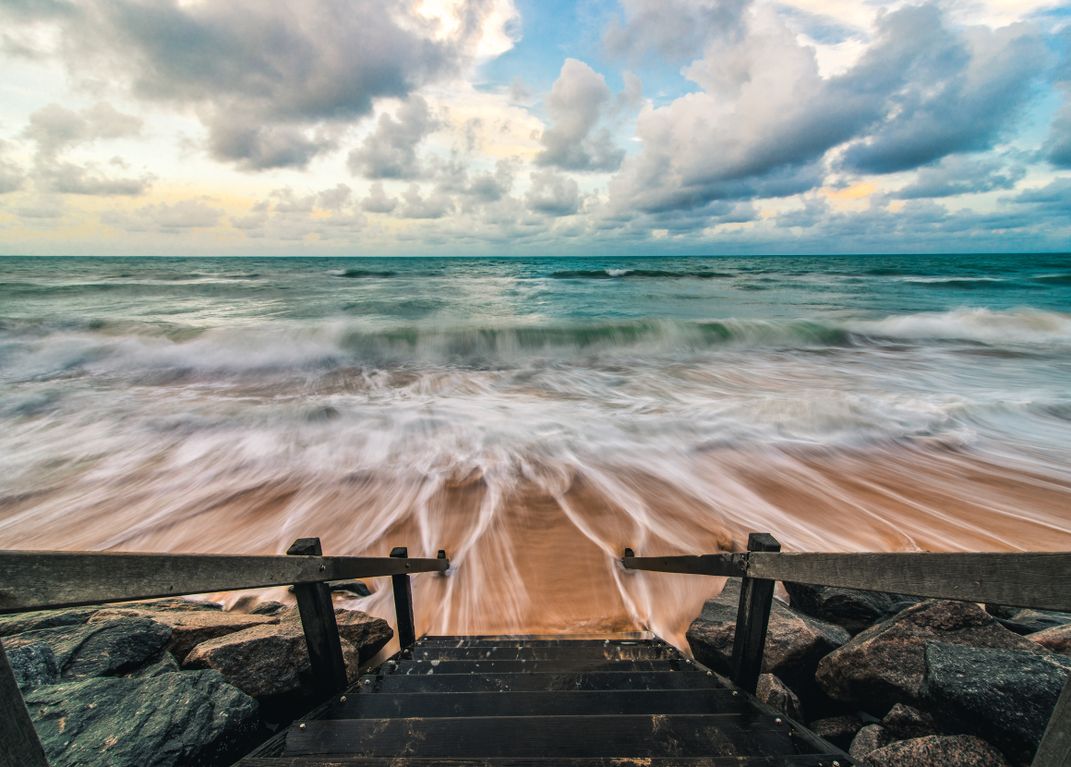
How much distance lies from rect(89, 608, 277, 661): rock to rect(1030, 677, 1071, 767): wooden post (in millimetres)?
3995

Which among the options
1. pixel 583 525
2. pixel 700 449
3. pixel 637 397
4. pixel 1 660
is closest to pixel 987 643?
pixel 583 525

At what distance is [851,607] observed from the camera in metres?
3.67

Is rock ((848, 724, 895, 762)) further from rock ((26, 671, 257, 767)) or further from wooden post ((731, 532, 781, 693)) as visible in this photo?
rock ((26, 671, 257, 767))

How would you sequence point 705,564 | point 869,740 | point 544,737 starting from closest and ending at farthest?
point 544,737 → point 869,740 → point 705,564

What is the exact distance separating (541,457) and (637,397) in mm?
4375

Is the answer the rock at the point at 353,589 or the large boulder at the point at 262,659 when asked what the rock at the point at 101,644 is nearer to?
the large boulder at the point at 262,659

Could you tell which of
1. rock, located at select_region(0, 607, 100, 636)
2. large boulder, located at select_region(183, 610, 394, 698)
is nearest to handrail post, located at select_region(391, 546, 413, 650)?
large boulder, located at select_region(183, 610, 394, 698)

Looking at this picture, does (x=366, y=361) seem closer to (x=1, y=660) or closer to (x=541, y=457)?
(x=541, y=457)

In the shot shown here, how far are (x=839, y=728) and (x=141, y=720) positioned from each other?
3.61 metres

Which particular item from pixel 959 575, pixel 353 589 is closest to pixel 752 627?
pixel 959 575

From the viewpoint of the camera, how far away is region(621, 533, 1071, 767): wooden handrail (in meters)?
1.03

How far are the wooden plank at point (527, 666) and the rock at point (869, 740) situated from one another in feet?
2.75

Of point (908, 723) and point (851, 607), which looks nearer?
point (908, 723)

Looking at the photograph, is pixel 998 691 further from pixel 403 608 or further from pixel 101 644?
pixel 101 644
